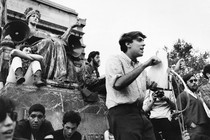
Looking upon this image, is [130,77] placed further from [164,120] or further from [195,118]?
[195,118]

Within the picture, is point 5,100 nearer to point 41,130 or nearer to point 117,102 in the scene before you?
point 117,102

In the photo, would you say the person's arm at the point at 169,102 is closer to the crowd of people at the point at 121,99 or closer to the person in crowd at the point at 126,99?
the crowd of people at the point at 121,99

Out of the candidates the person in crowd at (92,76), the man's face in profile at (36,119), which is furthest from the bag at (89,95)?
the man's face in profile at (36,119)

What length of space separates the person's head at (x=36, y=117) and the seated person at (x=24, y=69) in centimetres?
85

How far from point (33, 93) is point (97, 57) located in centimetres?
235

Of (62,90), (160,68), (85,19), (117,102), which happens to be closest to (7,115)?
(117,102)

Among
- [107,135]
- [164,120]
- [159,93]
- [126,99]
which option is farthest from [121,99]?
[107,135]

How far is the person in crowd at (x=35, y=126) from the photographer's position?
4.11 metres

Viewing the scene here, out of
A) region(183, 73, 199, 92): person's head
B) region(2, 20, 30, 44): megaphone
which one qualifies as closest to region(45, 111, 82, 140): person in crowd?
region(183, 73, 199, 92): person's head

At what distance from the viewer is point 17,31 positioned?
645cm

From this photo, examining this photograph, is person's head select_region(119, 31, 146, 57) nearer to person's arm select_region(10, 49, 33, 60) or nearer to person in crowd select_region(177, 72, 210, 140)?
person in crowd select_region(177, 72, 210, 140)

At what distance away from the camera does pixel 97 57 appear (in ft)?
23.0

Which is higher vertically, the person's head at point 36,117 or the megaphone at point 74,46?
the megaphone at point 74,46

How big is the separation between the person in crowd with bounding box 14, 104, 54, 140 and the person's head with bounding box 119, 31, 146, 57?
5.67ft
